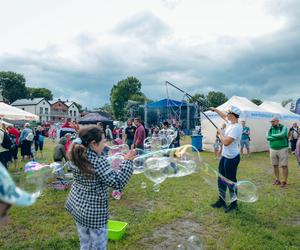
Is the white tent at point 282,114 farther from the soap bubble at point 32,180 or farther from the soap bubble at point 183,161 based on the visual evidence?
the soap bubble at point 32,180

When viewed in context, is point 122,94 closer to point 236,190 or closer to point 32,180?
point 236,190

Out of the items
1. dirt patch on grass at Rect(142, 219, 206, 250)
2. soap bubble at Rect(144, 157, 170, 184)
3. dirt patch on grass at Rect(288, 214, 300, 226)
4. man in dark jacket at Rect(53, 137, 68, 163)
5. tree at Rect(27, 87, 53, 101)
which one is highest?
tree at Rect(27, 87, 53, 101)

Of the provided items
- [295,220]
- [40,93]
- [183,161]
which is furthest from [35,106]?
[295,220]

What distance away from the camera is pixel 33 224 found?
218 inches

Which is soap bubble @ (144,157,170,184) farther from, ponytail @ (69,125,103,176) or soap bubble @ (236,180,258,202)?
ponytail @ (69,125,103,176)

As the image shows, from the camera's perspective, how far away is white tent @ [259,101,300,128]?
21172 millimetres

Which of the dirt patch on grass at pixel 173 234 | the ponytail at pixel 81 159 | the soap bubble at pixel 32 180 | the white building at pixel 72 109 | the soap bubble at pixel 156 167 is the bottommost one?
the dirt patch on grass at pixel 173 234

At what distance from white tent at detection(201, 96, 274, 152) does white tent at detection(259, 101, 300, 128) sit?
209cm

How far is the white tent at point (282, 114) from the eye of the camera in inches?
834

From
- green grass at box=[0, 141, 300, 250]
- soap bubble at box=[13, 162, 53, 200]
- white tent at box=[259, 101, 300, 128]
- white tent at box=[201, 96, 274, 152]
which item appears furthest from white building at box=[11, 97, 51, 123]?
soap bubble at box=[13, 162, 53, 200]

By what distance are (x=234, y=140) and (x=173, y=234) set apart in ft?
7.12

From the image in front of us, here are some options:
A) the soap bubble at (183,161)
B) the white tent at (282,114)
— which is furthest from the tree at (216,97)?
the soap bubble at (183,161)

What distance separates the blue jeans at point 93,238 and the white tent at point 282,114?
19.8 metres

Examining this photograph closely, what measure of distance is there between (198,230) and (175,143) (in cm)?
1010
